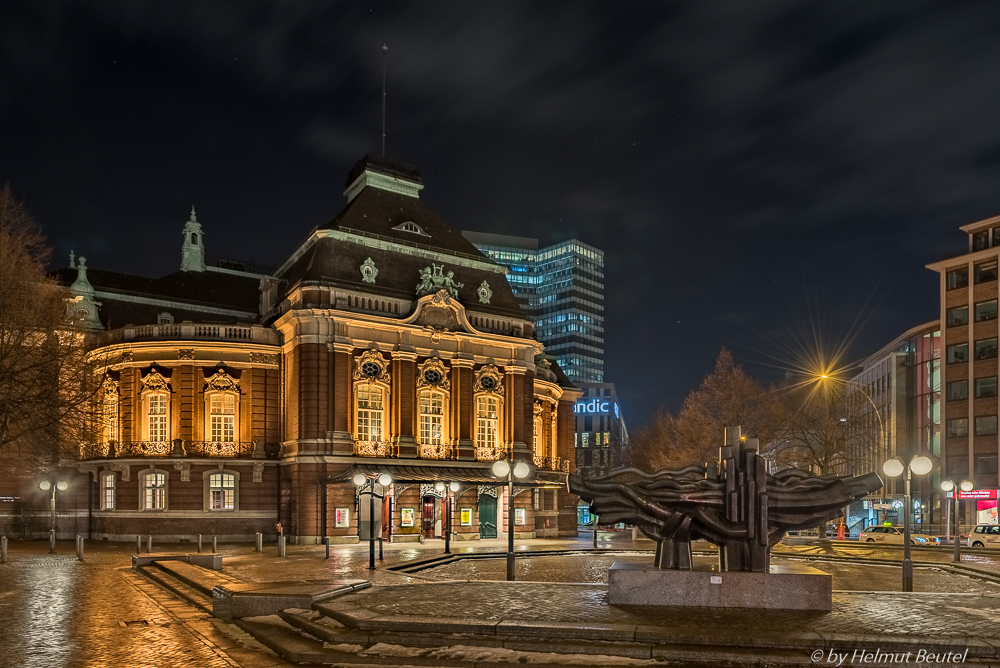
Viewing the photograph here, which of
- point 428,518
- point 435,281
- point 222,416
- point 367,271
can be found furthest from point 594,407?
point 222,416

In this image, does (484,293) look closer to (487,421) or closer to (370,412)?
(487,421)

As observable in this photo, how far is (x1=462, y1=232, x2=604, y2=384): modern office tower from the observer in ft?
582

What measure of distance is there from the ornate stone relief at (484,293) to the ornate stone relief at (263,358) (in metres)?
12.3

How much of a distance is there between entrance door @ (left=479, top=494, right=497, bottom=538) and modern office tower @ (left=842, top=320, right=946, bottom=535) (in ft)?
105

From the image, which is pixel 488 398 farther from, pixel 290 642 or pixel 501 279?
pixel 290 642

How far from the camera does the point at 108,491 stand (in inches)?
1839

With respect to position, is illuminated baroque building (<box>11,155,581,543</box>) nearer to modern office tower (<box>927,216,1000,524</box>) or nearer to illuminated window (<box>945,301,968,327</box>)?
modern office tower (<box>927,216,1000,524</box>)

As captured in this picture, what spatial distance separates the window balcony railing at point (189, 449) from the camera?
45562 millimetres

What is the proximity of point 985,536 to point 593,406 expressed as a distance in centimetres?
9558

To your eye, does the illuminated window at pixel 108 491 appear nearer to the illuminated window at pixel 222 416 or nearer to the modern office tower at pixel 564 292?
the illuminated window at pixel 222 416

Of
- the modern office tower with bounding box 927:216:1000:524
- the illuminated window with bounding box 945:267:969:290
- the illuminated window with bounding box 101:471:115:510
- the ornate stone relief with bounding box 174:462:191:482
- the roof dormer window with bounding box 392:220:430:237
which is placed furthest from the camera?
the illuminated window with bounding box 945:267:969:290

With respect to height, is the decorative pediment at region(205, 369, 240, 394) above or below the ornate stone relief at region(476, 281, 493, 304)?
below

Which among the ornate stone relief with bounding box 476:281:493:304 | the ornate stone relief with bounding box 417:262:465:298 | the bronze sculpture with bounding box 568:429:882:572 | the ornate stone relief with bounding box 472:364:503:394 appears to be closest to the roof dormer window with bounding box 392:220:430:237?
the ornate stone relief with bounding box 417:262:465:298

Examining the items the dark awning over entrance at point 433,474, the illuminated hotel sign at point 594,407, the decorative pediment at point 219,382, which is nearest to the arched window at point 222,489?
the decorative pediment at point 219,382
